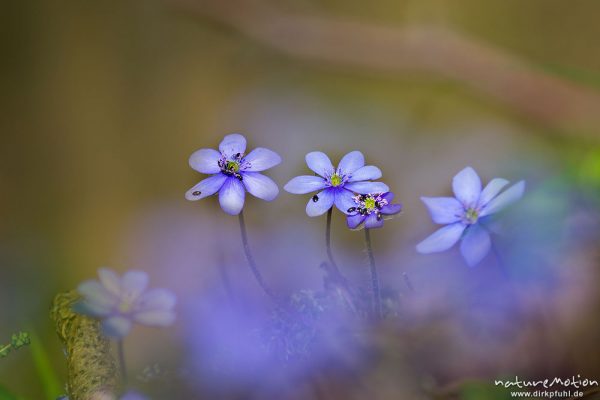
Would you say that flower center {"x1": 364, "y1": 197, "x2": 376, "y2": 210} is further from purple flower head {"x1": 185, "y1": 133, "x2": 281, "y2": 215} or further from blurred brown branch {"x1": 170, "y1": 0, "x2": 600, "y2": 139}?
blurred brown branch {"x1": 170, "y1": 0, "x2": 600, "y2": 139}

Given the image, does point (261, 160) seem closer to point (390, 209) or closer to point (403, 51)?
point (390, 209)

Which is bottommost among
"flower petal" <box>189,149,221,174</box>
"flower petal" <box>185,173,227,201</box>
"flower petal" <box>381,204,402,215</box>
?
"flower petal" <box>381,204,402,215</box>

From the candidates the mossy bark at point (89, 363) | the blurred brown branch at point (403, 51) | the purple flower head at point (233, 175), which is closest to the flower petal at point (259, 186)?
the purple flower head at point (233, 175)

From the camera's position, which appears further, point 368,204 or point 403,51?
point 403,51

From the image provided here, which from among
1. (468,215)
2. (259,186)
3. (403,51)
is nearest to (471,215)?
(468,215)

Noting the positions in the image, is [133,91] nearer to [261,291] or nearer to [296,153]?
[296,153]

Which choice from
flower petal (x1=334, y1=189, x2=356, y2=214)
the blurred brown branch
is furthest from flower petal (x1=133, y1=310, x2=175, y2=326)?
the blurred brown branch

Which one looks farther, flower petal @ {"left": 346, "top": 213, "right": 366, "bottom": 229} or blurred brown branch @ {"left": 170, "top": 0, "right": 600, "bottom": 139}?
blurred brown branch @ {"left": 170, "top": 0, "right": 600, "bottom": 139}
